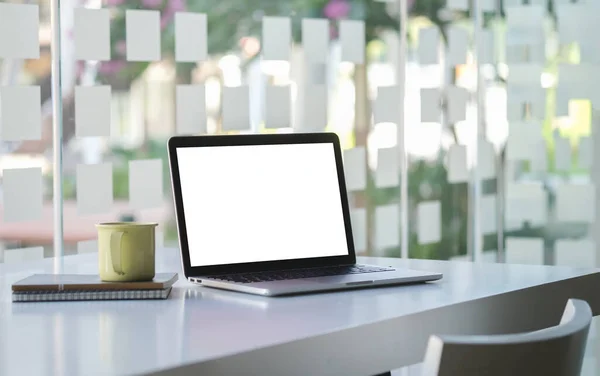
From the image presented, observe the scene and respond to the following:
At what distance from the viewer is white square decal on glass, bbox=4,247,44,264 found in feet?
8.48

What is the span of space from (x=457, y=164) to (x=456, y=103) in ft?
0.90

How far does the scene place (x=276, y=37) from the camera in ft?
11.0

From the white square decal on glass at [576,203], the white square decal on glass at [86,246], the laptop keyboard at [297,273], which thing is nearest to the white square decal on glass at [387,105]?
the white square decal on glass at [576,203]

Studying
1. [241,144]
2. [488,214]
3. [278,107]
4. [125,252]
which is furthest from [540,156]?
[125,252]

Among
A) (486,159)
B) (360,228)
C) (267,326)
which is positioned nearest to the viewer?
(267,326)

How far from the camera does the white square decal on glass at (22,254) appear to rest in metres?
2.58

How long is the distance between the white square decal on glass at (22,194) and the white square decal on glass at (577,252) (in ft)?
7.87

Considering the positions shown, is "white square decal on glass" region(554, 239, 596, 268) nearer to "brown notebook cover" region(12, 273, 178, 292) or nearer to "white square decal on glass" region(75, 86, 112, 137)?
"white square decal on glass" region(75, 86, 112, 137)

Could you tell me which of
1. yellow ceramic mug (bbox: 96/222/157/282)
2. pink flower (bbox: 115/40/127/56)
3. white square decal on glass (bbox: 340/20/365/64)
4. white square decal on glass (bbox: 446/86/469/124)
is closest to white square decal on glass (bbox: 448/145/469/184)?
white square decal on glass (bbox: 446/86/469/124)

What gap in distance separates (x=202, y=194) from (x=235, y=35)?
1.78m

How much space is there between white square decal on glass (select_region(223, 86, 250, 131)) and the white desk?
5.36 ft

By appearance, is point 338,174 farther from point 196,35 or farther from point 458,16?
point 458,16

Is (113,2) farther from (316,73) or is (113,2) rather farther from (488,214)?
(488,214)

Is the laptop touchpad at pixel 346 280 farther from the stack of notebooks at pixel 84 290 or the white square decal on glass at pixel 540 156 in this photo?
the white square decal on glass at pixel 540 156
